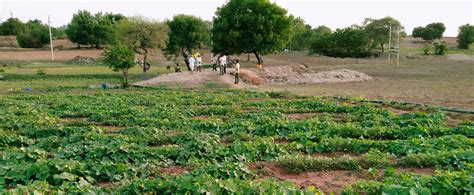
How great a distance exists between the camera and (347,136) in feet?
33.0

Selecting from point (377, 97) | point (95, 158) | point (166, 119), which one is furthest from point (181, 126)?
point (377, 97)

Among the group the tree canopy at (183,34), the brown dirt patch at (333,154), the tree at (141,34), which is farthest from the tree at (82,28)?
the brown dirt patch at (333,154)

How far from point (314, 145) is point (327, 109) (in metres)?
6.03

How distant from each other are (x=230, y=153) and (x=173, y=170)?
123cm

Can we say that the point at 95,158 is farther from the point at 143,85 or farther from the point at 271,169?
the point at 143,85

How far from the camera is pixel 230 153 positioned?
8.02 meters

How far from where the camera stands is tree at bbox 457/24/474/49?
77850 mm

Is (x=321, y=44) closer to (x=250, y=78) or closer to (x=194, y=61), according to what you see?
(x=194, y=61)

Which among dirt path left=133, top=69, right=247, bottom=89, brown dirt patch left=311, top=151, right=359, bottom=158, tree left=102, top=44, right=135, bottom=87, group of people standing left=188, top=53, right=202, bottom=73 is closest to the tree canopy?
group of people standing left=188, top=53, right=202, bottom=73

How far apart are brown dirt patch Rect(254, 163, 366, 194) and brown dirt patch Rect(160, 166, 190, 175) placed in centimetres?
127

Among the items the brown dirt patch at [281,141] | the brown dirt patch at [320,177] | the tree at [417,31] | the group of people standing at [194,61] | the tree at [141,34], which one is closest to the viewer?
the brown dirt patch at [320,177]

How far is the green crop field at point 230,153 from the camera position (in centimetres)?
567

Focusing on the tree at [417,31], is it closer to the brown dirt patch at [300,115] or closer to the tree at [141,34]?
the tree at [141,34]

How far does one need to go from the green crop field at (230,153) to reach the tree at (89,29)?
205 feet
